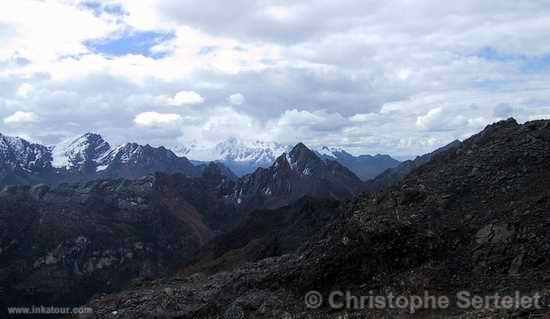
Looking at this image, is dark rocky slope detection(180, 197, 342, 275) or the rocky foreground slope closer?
the rocky foreground slope

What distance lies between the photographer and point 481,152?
41.6m

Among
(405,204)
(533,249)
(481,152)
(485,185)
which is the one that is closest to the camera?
(533,249)

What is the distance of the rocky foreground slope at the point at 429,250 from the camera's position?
27.8 m

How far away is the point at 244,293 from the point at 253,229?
138 metres

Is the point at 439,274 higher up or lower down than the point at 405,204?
lower down

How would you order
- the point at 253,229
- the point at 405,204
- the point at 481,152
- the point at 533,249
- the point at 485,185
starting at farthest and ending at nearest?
the point at 253,229, the point at 481,152, the point at 405,204, the point at 485,185, the point at 533,249

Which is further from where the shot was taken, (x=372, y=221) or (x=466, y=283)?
(x=372, y=221)

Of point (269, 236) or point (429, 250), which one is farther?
point (269, 236)

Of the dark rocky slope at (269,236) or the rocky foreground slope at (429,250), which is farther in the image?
the dark rocky slope at (269,236)

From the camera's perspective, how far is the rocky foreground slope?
2777cm

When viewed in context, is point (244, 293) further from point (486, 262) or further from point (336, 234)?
point (486, 262)

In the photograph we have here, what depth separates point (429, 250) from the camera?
31.4 m

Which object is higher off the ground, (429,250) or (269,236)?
(429,250)

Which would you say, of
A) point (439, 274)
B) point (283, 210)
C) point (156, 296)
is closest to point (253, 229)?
point (283, 210)
